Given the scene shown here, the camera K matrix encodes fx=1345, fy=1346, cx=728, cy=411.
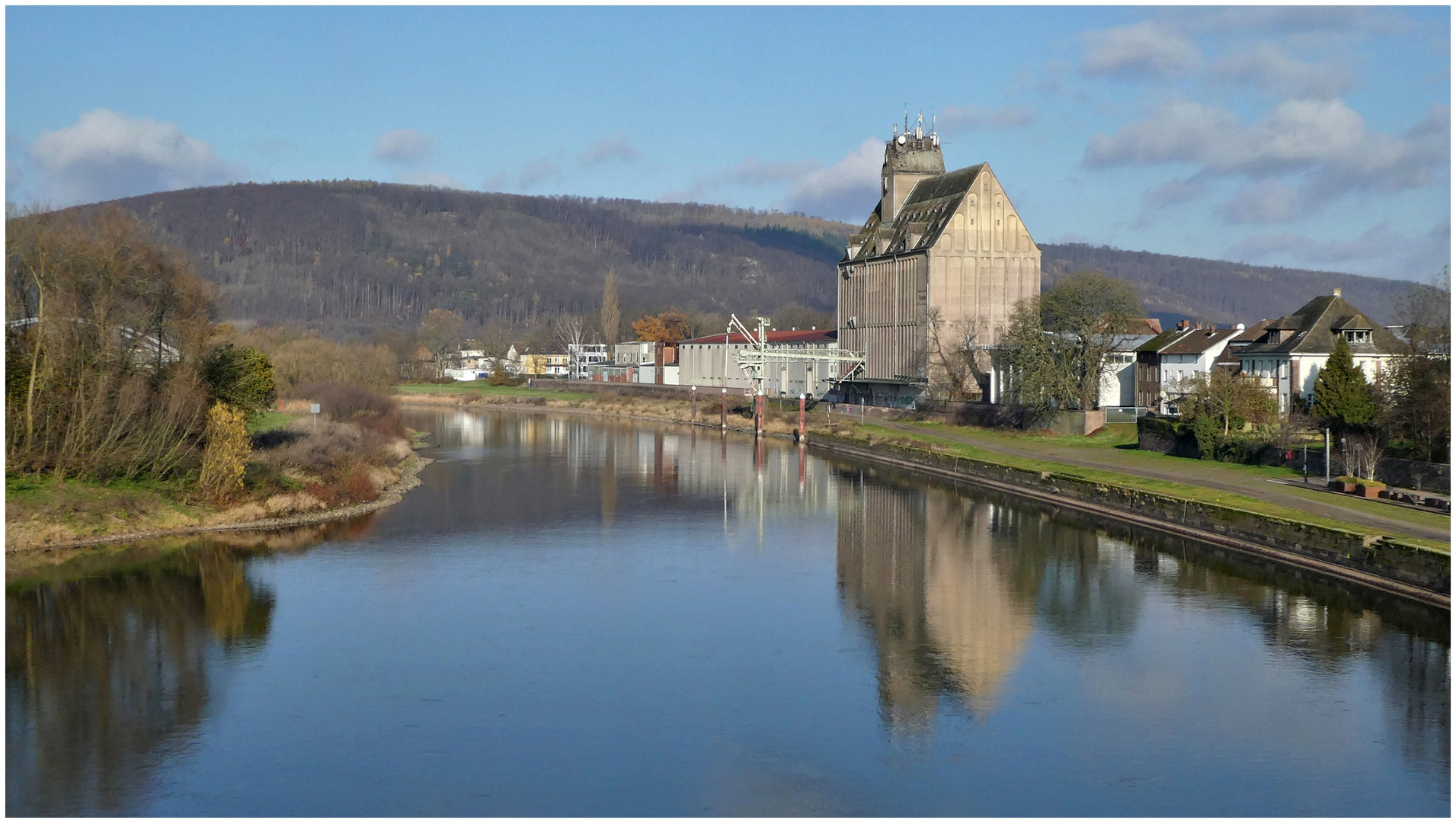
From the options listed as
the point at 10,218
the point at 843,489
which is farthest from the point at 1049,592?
the point at 10,218

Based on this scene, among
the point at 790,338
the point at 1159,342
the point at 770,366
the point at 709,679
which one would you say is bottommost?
the point at 709,679

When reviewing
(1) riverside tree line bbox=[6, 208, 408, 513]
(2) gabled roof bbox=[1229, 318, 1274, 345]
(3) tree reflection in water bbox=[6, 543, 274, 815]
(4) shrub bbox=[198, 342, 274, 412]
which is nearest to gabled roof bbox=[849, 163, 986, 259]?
(2) gabled roof bbox=[1229, 318, 1274, 345]

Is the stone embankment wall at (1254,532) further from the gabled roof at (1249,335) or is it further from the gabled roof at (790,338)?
the gabled roof at (790,338)

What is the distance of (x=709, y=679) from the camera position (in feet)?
79.3

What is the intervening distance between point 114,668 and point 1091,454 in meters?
41.2

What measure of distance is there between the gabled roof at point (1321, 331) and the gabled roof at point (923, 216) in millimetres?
27590

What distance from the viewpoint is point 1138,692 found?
76.8 feet

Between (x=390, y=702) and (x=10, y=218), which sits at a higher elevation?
(x=10, y=218)

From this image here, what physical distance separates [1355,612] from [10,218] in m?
35.3

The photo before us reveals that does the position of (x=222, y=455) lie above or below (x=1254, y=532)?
above

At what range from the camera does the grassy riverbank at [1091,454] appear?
3441 centimetres

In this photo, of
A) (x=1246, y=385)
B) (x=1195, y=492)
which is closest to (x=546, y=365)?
(x=1246, y=385)

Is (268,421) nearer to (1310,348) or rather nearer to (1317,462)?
(1317,462)

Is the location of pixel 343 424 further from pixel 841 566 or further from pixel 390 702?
pixel 390 702
